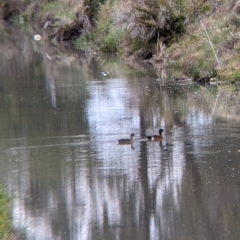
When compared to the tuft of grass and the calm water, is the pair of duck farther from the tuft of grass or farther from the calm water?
the tuft of grass

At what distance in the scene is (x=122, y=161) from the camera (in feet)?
44.3

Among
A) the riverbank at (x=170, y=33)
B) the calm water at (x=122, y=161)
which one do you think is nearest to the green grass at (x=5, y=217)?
the calm water at (x=122, y=161)

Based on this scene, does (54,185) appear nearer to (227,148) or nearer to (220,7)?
(227,148)

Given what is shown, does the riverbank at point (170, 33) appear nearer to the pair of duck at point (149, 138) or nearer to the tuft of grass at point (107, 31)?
the tuft of grass at point (107, 31)

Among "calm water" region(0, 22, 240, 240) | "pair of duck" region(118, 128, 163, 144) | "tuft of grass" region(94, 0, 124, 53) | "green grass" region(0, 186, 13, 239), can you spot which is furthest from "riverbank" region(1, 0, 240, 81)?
"green grass" region(0, 186, 13, 239)

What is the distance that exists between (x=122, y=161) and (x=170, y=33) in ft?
59.6

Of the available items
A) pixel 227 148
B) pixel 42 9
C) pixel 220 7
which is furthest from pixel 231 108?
pixel 42 9

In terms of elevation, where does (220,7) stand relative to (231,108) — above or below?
above

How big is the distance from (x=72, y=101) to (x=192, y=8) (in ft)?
39.4

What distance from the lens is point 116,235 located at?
963 centimetres

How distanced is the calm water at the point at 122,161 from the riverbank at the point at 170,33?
1.78m

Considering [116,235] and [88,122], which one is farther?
[88,122]

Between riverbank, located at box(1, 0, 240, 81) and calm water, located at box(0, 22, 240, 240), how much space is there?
1782 mm

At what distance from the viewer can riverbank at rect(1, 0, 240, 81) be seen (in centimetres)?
2505
